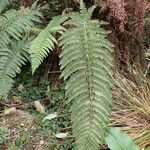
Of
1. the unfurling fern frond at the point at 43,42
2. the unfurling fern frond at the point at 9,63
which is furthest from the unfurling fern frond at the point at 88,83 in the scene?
the unfurling fern frond at the point at 9,63

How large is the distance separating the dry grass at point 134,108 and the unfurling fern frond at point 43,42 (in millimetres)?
773

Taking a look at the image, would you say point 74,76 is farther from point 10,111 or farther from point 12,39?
point 12,39

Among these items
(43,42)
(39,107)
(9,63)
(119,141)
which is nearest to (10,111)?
(39,107)

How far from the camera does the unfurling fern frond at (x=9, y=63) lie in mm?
4246

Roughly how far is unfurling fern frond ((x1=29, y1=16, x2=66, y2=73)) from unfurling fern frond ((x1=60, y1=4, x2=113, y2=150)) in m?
0.21

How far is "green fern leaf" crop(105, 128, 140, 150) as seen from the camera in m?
3.67

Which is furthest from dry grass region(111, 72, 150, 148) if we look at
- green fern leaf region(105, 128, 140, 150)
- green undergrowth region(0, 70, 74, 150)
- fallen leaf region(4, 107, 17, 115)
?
fallen leaf region(4, 107, 17, 115)

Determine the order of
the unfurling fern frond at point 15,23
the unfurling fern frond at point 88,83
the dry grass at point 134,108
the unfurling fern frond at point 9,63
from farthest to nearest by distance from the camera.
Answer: the unfurling fern frond at point 15,23, the unfurling fern frond at point 9,63, the dry grass at point 134,108, the unfurling fern frond at point 88,83

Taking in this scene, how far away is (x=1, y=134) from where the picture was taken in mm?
4109

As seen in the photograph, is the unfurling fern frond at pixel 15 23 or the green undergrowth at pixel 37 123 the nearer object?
the green undergrowth at pixel 37 123

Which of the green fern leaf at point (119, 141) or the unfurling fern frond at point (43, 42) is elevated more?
the unfurling fern frond at point (43, 42)

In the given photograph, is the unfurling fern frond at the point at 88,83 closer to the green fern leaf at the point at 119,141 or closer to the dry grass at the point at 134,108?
the green fern leaf at the point at 119,141

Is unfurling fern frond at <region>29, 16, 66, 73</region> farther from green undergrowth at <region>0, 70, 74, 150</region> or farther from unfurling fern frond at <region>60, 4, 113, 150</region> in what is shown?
green undergrowth at <region>0, 70, 74, 150</region>

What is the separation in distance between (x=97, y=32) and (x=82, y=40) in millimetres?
181
